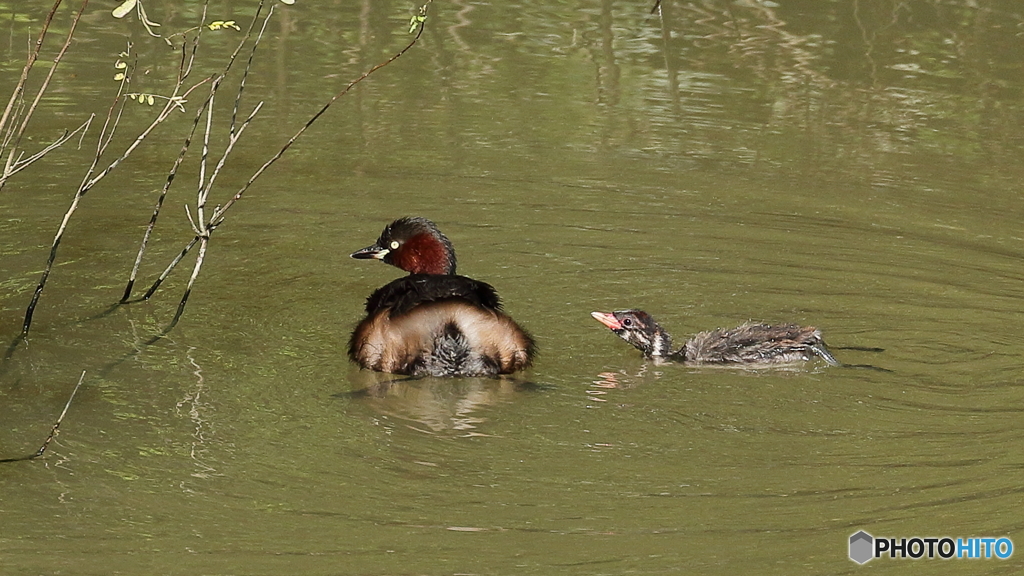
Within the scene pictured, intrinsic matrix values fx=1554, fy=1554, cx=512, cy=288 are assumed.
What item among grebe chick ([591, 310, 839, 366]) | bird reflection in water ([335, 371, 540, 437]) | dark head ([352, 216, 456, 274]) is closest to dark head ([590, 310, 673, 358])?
grebe chick ([591, 310, 839, 366])

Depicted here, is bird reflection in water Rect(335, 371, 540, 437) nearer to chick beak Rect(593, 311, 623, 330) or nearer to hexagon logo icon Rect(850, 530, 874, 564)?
chick beak Rect(593, 311, 623, 330)

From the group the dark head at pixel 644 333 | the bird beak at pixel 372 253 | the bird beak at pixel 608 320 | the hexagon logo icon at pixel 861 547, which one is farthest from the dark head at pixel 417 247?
the hexagon logo icon at pixel 861 547

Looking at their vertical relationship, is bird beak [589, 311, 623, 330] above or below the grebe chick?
above

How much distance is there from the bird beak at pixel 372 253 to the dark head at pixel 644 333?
117 centimetres

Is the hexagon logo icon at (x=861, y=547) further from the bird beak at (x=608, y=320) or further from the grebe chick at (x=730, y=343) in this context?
the bird beak at (x=608, y=320)

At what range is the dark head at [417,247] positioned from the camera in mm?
6910

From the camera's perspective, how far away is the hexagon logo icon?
4.70 m

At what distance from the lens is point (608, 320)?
671cm

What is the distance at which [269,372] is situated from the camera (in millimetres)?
6121

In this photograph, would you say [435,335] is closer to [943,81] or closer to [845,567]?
[845,567]

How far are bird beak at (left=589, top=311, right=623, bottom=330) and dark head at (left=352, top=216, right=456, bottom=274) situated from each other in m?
0.70

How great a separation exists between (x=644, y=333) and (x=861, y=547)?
199 cm

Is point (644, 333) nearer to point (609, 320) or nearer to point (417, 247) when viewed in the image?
point (609, 320)

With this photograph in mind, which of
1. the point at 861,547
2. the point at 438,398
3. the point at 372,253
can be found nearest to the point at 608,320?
the point at 438,398
